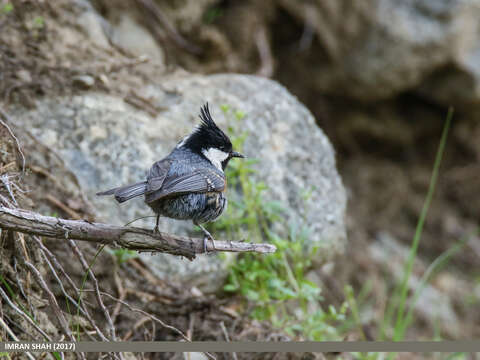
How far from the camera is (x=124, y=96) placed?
3.74m

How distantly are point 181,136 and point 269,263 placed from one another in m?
1.05

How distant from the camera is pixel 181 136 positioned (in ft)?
12.1

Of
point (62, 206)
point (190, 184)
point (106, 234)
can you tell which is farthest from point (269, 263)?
point (106, 234)

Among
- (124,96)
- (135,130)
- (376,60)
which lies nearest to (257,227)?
(135,130)

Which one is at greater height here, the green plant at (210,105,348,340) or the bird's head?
the bird's head

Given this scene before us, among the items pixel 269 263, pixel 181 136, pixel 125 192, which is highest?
pixel 125 192

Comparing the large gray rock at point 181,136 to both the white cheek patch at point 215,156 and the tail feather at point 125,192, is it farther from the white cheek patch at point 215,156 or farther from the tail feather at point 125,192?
the tail feather at point 125,192

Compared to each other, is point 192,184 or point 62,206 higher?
point 192,184

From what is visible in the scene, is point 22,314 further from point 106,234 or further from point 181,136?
point 181,136

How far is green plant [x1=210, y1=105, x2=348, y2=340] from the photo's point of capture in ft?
10.7

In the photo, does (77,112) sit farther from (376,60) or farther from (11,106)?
(376,60)

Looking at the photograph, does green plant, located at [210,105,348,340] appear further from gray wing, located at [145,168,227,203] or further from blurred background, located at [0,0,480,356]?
blurred background, located at [0,0,480,356]

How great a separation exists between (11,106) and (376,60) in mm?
3596

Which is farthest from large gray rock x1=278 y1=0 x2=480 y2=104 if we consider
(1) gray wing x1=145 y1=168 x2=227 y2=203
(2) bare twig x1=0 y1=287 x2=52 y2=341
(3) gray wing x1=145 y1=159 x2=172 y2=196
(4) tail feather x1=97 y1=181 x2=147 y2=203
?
(2) bare twig x1=0 y1=287 x2=52 y2=341
